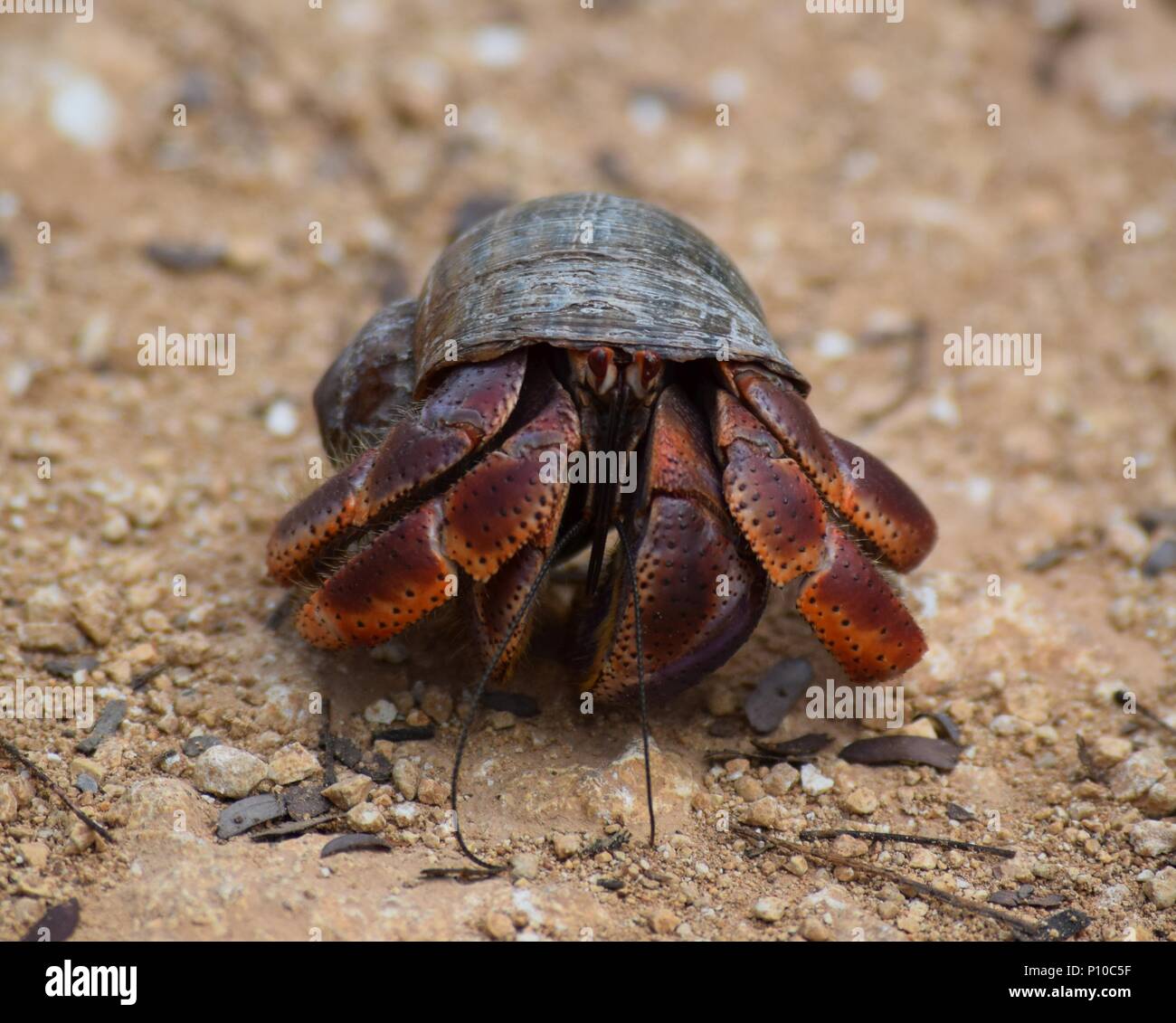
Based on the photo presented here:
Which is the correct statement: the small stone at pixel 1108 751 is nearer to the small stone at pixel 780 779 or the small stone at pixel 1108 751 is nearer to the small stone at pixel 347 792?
the small stone at pixel 780 779

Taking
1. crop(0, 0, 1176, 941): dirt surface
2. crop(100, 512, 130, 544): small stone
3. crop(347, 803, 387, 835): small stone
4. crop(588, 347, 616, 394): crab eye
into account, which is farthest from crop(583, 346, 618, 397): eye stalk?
crop(100, 512, 130, 544): small stone

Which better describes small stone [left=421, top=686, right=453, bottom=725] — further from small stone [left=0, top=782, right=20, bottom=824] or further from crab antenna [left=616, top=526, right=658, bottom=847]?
small stone [left=0, top=782, right=20, bottom=824]

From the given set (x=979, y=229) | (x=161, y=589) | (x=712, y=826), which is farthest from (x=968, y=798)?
(x=979, y=229)

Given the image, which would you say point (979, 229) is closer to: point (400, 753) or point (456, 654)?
point (456, 654)

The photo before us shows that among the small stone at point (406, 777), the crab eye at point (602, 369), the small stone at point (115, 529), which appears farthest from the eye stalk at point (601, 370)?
the small stone at point (115, 529)

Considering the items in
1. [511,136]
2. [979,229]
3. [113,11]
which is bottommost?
[979,229]
